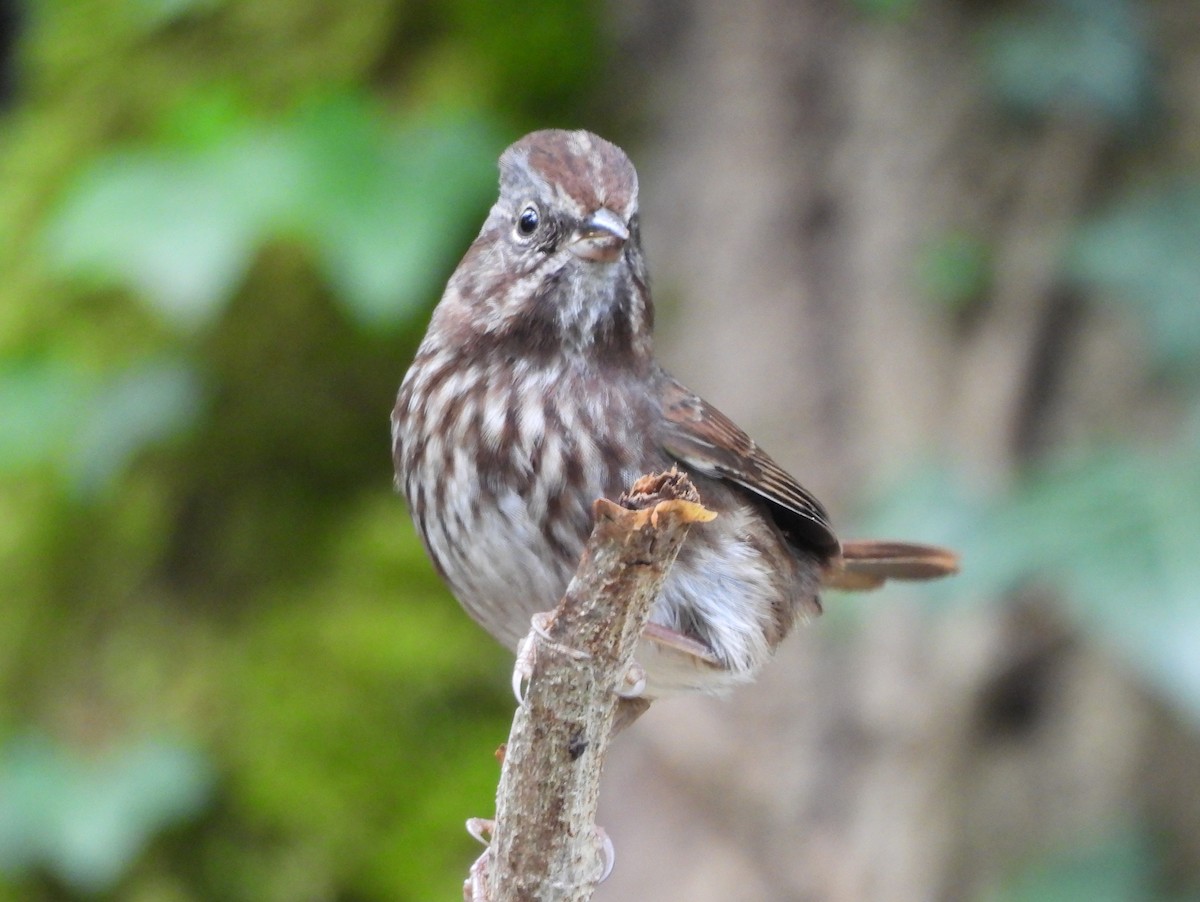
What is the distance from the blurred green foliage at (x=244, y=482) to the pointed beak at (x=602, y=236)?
1492mm

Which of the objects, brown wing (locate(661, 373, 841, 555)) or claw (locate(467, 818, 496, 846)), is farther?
brown wing (locate(661, 373, 841, 555))

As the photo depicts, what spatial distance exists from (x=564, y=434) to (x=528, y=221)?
0.37 metres

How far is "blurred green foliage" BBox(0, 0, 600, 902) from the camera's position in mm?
4246

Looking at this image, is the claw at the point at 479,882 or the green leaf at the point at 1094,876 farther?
the green leaf at the point at 1094,876

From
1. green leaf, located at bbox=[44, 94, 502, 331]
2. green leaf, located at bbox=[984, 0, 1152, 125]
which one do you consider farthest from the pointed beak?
green leaf, located at bbox=[984, 0, 1152, 125]

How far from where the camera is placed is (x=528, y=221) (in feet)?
8.80

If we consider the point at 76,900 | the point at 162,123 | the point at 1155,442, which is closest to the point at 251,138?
the point at 162,123

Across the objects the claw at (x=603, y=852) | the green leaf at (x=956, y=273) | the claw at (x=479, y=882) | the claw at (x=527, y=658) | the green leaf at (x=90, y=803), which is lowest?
the claw at (x=479, y=882)

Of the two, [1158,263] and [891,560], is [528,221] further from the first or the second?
[1158,263]

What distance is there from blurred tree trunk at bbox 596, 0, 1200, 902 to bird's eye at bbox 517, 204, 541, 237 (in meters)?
2.05

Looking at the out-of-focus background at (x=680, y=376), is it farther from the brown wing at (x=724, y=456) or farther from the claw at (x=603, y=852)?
the claw at (x=603, y=852)

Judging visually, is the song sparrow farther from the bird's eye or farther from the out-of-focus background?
the out-of-focus background

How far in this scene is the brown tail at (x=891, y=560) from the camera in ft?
→ 10.8

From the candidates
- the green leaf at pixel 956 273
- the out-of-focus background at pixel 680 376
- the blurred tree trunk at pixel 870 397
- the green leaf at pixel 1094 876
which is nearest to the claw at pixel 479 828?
the out-of-focus background at pixel 680 376
